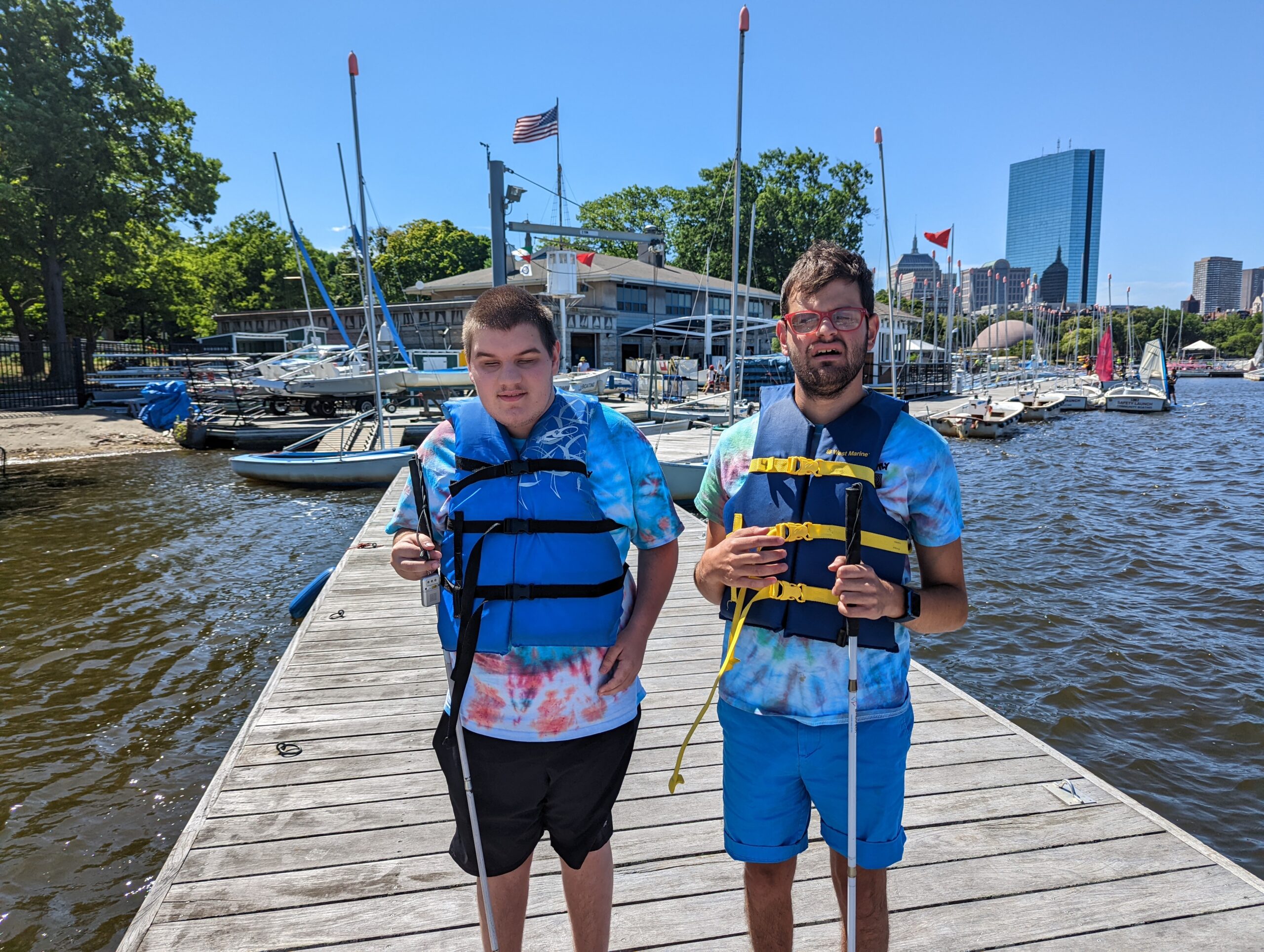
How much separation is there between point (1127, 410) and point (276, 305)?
Result: 6259 centimetres

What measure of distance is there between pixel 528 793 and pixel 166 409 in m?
26.6

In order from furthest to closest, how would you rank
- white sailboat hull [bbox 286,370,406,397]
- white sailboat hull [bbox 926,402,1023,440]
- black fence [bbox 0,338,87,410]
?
1. white sailboat hull [bbox 926,402,1023,440]
2. black fence [bbox 0,338,87,410]
3. white sailboat hull [bbox 286,370,406,397]

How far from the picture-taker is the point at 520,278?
39031mm

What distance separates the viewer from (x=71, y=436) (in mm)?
22500

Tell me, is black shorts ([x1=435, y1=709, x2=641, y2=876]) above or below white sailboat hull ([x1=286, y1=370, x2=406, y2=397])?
below

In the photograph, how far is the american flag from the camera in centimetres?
1894

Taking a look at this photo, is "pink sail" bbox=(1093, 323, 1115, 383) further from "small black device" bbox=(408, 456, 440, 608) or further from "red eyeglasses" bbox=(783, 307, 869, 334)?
"small black device" bbox=(408, 456, 440, 608)

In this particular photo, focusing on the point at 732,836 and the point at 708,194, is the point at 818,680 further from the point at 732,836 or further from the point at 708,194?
the point at 708,194

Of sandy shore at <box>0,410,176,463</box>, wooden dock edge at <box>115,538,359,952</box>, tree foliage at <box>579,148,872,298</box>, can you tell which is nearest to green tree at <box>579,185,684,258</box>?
tree foliage at <box>579,148,872,298</box>

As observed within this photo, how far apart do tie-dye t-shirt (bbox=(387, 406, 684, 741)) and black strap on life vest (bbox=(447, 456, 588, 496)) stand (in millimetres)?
56

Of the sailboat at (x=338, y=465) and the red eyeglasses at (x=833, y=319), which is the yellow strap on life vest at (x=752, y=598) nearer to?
the red eyeglasses at (x=833, y=319)

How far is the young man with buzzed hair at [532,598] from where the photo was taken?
199 cm

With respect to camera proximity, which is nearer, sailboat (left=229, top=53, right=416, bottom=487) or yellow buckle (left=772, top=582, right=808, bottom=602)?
yellow buckle (left=772, top=582, right=808, bottom=602)

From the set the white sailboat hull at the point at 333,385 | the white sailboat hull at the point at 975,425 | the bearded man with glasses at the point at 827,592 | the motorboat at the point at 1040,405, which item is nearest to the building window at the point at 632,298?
the white sailboat hull at the point at 975,425
